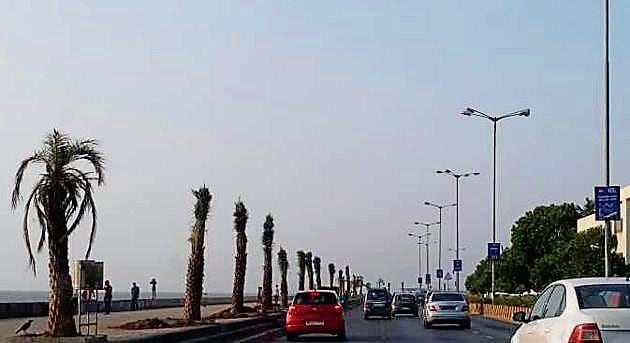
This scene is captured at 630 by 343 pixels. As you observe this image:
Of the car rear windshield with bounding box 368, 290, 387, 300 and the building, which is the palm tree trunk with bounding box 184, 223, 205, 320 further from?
the building

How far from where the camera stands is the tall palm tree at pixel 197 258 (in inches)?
1718

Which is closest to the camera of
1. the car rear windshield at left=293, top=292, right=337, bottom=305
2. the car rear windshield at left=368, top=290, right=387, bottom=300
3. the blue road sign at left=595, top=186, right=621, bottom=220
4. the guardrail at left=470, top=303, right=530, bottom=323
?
the blue road sign at left=595, top=186, right=621, bottom=220

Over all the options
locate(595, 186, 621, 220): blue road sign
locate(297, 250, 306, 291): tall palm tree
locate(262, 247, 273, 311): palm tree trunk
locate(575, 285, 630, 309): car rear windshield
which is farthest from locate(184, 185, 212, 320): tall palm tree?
locate(297, 250, 306, 291): tall palm tree

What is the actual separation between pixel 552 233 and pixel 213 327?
76.1 metres

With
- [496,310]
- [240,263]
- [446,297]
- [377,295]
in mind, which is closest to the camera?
[446,297]

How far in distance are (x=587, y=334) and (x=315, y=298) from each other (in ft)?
88.7

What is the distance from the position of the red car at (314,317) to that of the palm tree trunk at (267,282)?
25.3m

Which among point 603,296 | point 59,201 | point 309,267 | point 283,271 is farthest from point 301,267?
point 603,296

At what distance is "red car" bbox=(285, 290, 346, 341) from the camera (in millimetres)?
39781

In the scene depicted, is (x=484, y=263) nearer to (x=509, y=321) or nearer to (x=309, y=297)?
(x=509, y=321)

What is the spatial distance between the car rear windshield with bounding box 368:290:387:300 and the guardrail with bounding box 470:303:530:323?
7071 millimetres

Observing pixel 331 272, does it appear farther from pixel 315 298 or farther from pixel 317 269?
pixel 315 298

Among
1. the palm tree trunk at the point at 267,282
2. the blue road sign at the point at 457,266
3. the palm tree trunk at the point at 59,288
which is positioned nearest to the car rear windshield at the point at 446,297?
the palm tree trunk at the point at 267,282

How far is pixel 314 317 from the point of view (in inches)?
1567
